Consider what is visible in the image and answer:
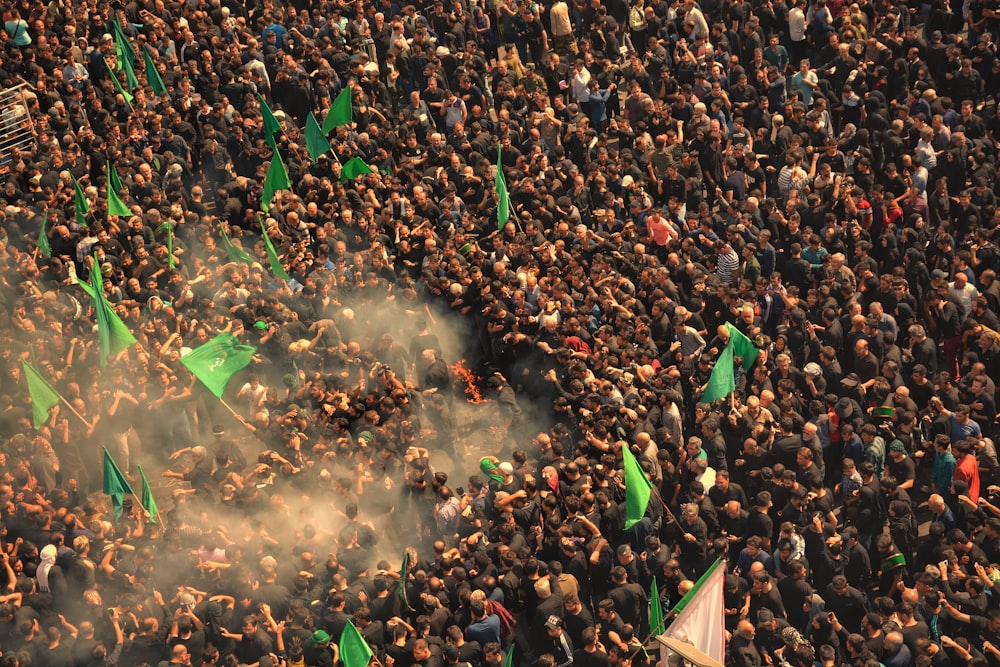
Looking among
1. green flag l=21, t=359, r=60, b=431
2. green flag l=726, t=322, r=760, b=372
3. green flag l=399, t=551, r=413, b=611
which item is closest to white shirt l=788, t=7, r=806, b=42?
green flag l=726, t=322, r=760, b=372

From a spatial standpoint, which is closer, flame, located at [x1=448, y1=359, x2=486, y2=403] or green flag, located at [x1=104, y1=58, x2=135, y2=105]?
flame, located at [x1=448, y1=359, x2=486, y2=403]

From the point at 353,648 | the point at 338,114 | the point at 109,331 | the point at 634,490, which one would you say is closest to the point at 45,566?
the point at 109,331

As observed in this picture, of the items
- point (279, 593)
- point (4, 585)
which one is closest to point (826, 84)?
point (279, 593)

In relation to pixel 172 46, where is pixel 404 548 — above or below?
below

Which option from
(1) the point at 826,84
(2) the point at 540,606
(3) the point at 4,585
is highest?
(1) the point at 826,84

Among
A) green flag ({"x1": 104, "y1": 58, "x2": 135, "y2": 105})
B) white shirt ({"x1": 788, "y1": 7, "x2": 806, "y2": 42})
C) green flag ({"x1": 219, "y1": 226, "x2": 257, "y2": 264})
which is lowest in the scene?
green flag ({"x1": 219, "y1": 226, "x2": 257, "y2": 264})

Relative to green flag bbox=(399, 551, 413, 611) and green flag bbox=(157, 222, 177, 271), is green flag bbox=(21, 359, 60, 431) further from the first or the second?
green flag bbox=(399, 551, 413, 611)

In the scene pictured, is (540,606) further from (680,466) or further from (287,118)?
(287,118)

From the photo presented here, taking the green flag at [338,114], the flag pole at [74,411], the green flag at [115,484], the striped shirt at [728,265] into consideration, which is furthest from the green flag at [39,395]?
the striped shirt at [728,265]
